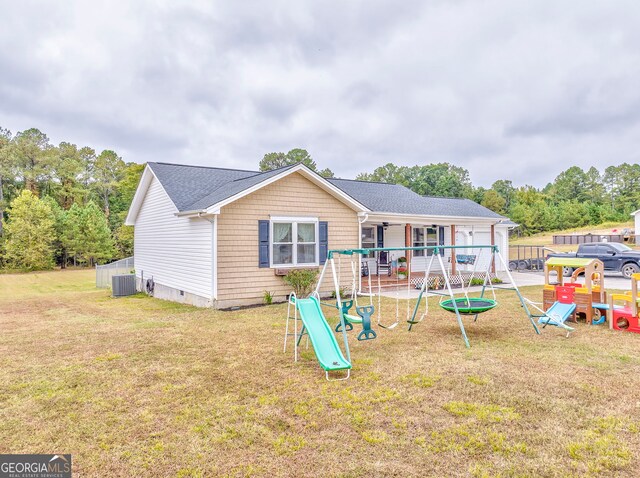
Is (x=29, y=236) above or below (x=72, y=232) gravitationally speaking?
below

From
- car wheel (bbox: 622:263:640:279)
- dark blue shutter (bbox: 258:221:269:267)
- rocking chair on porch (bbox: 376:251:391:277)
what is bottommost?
car wheel (bbox: 622:263:640:279)

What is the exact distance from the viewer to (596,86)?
17594 millimetres

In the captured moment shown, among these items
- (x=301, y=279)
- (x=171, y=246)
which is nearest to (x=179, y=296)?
(x=171, y=246)

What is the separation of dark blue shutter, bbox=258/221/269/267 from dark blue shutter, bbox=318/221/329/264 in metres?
1.72

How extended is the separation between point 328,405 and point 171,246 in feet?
32.5

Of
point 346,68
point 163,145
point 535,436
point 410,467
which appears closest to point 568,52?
point 346,68

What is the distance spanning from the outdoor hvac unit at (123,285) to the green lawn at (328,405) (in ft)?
23.7

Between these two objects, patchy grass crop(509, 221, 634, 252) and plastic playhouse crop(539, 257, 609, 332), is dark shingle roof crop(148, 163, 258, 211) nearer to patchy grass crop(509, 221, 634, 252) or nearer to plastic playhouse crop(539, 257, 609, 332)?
plastic playhouse crop(539, 257, 609, 332)

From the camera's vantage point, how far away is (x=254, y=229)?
34.0 feet

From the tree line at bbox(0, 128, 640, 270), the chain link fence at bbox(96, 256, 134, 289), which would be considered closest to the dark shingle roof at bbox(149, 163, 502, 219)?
the chain link fence at bbox(96, 256, 134, 289)

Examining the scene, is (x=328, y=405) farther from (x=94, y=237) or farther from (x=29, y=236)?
(x=29, y=236)

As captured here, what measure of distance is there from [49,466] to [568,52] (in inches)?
749

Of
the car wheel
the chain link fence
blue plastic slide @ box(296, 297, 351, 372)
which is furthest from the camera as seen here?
the chain link fence

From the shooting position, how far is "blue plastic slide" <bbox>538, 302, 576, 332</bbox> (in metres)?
6.64
